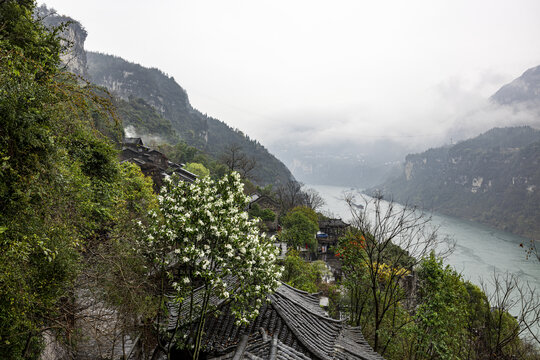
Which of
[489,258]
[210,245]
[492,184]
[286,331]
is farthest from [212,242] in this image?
[492,184]

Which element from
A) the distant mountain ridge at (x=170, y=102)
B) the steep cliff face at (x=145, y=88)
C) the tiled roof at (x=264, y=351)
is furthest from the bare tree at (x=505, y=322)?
the steep cliff face at (x=145, y=88)

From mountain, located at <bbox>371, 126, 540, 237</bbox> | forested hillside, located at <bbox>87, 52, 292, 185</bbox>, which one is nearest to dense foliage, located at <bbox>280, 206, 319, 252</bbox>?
mountain, located at <bbox>371, 126, 540, 237</bbox>

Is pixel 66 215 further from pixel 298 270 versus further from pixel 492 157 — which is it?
pixel 492 157

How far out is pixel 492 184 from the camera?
140 metres

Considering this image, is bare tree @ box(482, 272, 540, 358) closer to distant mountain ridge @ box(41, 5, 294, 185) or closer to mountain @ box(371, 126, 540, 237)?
mountain @ box(371, 126, 540, 237)

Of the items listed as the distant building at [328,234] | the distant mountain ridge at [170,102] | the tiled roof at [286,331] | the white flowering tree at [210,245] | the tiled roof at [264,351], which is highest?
the distant mountain ridge at [170,102]

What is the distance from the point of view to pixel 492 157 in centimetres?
15788

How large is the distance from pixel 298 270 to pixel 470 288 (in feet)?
64.4

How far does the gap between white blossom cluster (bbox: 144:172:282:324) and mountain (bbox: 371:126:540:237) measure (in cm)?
8276

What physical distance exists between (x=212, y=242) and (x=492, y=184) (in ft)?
586

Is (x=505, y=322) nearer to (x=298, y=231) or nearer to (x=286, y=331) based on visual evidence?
(x=298, y=231)

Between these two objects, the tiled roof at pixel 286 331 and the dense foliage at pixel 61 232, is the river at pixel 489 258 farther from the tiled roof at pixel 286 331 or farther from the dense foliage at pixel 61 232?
the dense foliage at pixel 61 232

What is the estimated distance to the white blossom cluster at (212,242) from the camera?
6.44 m

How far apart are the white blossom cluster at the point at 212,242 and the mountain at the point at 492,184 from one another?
8276cm
